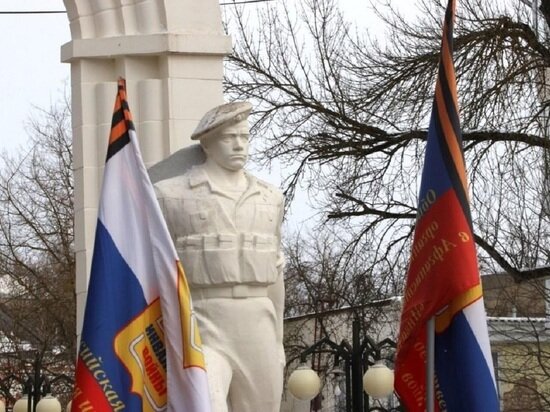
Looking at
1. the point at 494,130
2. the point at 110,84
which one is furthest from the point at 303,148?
the point at 110,84

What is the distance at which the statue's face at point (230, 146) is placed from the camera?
32.8ft

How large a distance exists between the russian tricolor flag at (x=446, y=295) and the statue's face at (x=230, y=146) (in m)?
1.03

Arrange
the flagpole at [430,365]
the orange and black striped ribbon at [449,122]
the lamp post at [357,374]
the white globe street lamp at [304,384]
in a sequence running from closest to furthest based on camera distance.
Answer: the flagpole at [430,365], the orange and black striped ribbon at [449,122], the lamp post at [357,374], the white globe street lamp at [304,384]

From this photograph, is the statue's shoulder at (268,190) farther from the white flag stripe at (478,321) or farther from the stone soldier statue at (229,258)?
the white flag stripe at (478,321)

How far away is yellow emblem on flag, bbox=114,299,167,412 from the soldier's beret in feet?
5.36

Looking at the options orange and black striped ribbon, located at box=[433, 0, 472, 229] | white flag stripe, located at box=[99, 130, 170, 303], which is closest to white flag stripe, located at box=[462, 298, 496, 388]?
orange and black striped ribbon, located at box=[433, 0, 472, 229]

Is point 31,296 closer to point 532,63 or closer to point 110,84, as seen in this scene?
point 532,63

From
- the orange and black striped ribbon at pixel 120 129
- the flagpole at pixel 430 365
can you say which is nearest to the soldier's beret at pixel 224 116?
the orange and black striped ribbon at pixel 120 129

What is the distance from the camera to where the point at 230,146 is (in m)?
10.0

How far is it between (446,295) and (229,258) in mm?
1220

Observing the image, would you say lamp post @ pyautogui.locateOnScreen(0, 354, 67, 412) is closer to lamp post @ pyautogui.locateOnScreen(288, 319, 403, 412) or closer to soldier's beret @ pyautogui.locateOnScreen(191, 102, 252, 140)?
lamp post @ pyautogui.locateOnScreen(288, 319, 403, 412)

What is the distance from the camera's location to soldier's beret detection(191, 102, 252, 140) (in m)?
9.94

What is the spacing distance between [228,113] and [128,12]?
5.57m

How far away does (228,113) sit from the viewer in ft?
32.7
